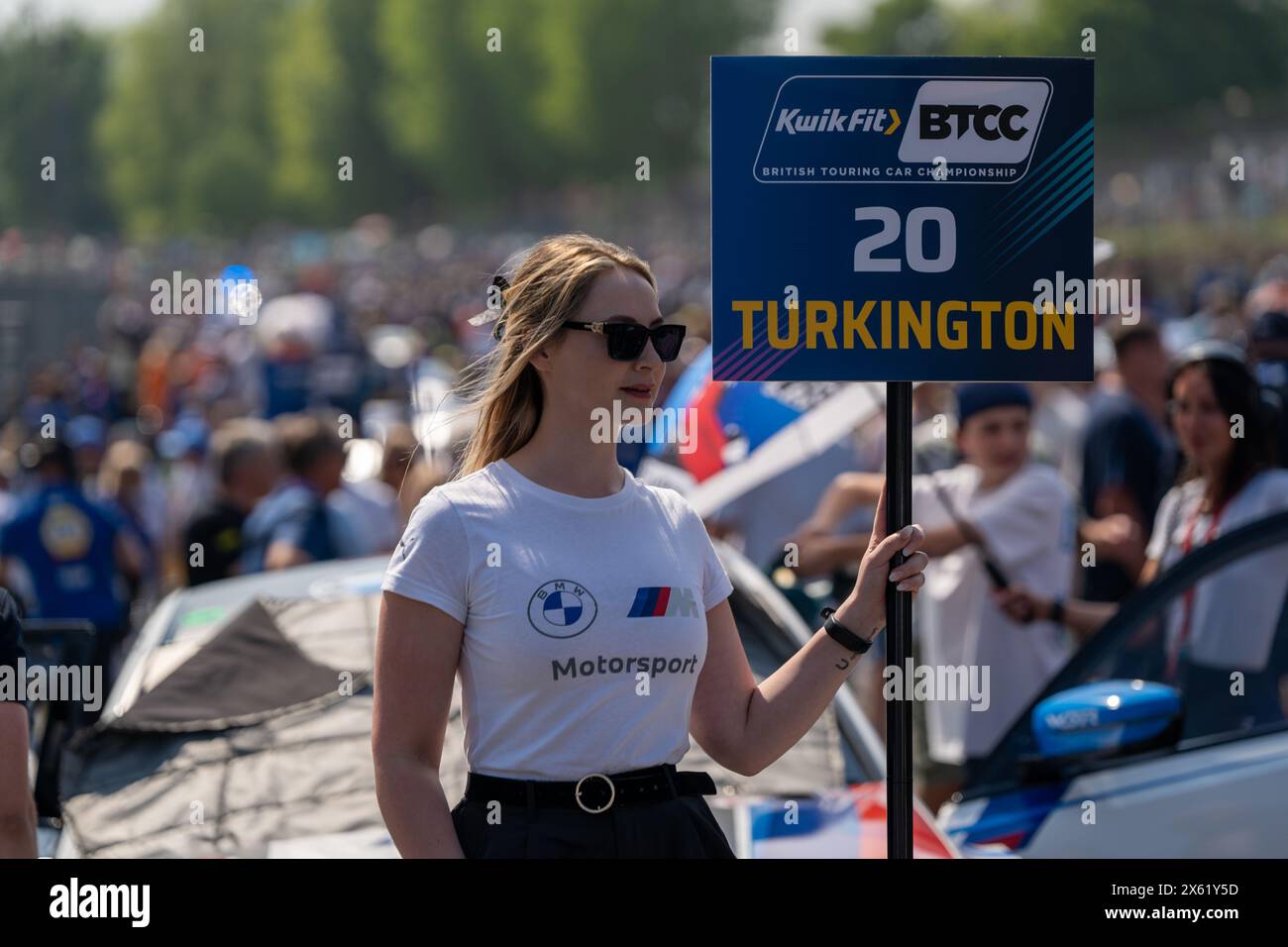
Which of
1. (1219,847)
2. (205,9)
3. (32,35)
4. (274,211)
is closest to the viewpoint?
(1219,847)

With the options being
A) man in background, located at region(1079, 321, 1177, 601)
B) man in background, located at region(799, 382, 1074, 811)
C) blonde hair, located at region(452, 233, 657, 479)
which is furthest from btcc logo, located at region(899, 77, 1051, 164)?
man in background, located at region(1079, 321, 1177, 601)

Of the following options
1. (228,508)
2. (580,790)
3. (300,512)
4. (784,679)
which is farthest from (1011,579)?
(228,508)

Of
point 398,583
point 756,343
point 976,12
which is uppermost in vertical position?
point 976,12

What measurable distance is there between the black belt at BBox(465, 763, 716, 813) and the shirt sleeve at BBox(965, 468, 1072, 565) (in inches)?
144

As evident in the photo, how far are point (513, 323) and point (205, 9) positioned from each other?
415ft

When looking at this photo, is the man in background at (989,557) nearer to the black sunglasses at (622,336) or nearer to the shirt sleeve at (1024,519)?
the shirt sleeve at (1024,519)

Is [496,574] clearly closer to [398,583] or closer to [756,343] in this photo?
[398,583]

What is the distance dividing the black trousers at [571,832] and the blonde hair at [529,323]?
22.5 inches

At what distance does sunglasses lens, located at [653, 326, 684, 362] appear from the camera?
2801 mm

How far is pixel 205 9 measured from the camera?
400 ft

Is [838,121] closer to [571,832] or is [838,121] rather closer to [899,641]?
Answer: [899,641]

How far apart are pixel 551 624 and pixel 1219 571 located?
2.35 m

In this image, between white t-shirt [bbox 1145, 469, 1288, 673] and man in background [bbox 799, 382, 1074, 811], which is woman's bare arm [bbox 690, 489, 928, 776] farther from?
man in background [bbox 799, 382, 1074, 811]
